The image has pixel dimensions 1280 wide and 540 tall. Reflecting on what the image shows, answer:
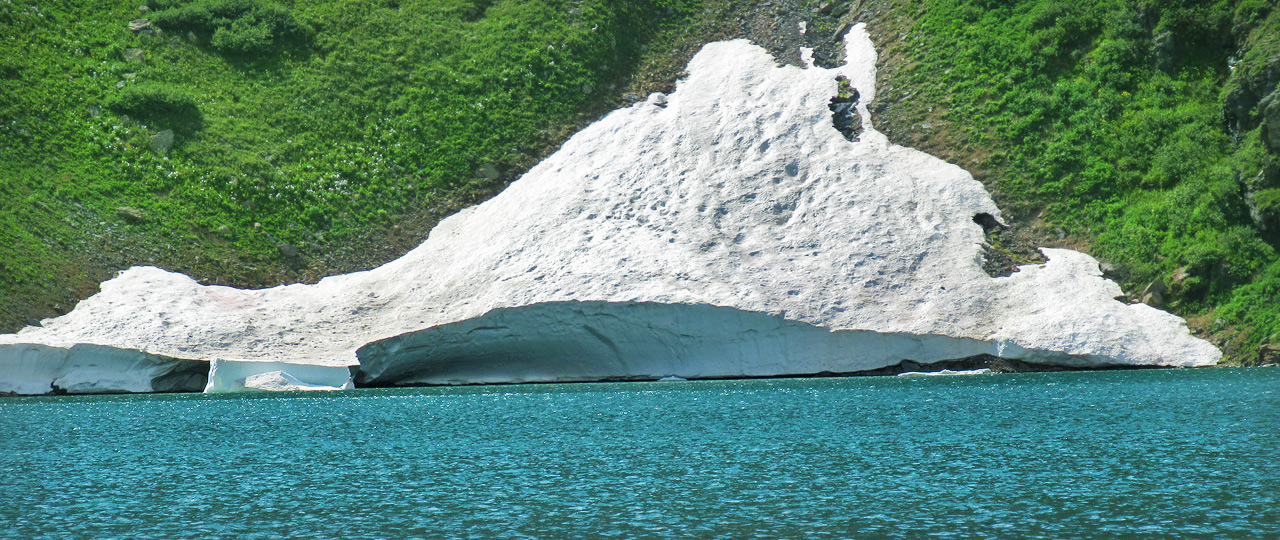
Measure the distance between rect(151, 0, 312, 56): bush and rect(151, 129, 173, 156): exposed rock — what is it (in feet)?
20.9

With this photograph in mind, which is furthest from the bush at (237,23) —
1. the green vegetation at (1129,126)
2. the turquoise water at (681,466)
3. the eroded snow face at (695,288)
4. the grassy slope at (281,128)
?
the green vegetation at (1129,126)

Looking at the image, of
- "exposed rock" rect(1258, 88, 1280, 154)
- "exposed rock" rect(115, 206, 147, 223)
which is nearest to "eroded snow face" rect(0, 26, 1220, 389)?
"exposed rock" rect(115, 206, 147, 223)

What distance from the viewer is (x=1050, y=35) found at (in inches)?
1423

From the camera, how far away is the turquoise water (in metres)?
10.1

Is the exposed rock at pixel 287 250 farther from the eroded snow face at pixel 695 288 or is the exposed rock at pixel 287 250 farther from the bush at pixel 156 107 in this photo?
the bush at pixel 156 107

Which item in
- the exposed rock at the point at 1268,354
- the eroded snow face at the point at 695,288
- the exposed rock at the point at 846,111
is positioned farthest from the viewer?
the exposed rock at the point at 846,111

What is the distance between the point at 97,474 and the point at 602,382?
16509 millimetres

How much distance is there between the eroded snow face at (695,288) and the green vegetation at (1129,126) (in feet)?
4.83

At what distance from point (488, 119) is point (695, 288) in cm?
1488

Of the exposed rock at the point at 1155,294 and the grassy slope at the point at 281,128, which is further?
the grassy slope at the point at 281,128

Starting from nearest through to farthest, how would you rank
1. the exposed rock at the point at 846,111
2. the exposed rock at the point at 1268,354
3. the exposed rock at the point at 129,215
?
the exposed rock at the point at 1268,354, the exposed rock at the point at 129,215, the exposed rock at the point at 846,111

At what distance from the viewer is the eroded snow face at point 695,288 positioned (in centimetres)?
2755

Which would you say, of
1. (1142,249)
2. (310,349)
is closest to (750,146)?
(1142,249)

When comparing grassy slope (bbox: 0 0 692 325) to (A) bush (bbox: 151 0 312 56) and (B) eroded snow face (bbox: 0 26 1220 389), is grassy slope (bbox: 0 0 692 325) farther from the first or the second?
(B) eroded snow face (bbox: 0 26 1220 389)
